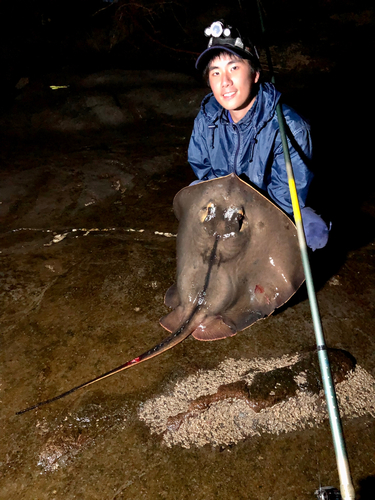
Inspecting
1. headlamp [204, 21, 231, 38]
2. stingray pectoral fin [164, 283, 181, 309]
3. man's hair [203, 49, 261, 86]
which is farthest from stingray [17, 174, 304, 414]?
headlamp [204, 21, 231, 38]

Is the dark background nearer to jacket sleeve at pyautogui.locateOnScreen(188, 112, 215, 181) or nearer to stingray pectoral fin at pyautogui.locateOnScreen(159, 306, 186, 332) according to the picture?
jacket sleeve at pyautogui.locateOnScreen(188, 112, 215, 181)

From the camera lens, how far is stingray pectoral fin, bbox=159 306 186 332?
7.76ft

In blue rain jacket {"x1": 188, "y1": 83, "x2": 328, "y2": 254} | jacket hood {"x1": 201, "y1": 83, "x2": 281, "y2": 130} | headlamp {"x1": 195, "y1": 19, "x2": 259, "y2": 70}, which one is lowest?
blue rain jacket {"x1": 188, "y1": 83, "x2": 328, "y2": 254}

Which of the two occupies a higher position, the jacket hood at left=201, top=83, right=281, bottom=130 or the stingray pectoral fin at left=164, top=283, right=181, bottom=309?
the jacket hood at left=201, top=83, right=281, bottom=130

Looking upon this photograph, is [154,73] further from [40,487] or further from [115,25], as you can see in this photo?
[40,487]

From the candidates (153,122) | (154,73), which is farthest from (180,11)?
(153,122)

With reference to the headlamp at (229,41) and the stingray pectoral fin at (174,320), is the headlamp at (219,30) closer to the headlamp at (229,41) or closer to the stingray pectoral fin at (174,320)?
the headlamp at (229,41)

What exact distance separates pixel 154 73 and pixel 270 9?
15.0ft

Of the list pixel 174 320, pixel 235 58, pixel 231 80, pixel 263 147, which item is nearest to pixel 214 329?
pixel 174 320

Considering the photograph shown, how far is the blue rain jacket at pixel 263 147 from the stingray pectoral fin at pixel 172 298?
3.36ft

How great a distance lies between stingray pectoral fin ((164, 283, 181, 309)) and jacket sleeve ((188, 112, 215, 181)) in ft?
3.58

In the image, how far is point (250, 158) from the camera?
2.65m

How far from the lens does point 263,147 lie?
2.56 meters

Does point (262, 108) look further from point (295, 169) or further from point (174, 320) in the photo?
point (174, 320)
